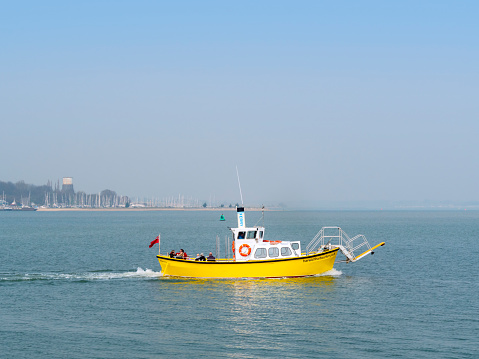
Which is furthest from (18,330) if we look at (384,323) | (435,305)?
(435,305)

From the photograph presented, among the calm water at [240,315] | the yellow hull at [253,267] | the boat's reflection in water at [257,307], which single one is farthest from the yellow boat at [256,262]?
the calm water at [240,315]

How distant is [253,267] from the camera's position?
46.7 m

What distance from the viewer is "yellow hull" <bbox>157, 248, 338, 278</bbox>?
1838 inches

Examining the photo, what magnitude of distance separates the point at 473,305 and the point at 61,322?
1088 inches

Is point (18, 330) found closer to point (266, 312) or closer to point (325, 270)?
point (266, 312)

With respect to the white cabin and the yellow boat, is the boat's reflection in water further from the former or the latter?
the white cabin

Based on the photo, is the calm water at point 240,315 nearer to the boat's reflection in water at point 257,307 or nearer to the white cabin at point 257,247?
the boat's reflection in water at point 257,307

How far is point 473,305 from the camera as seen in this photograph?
A: 38250 millimetres

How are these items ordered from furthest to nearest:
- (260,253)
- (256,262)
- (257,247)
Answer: (260,253) < (257,247) < (256,262)

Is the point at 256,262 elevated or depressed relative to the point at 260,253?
depressed

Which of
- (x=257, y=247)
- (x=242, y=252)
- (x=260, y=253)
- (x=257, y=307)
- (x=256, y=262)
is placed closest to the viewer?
(x=257, y=307)

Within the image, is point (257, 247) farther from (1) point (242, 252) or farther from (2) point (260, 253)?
(1) point (242, 252)

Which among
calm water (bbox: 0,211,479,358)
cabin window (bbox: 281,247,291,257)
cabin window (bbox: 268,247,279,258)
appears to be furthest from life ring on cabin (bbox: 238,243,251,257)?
cabin window (bbox: 281,247,291,257)

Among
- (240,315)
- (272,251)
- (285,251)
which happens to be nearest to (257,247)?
(272,251)
